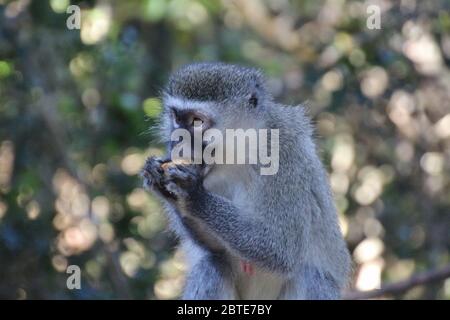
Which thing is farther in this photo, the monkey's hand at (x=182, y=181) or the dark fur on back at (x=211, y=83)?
the dark fur on back at (x=211, y=83)

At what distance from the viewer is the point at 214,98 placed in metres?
6.76

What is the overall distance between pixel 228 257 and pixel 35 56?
10.4 ft

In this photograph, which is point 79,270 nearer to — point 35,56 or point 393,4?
point 35,56

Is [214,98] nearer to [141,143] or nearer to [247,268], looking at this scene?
[247,268]

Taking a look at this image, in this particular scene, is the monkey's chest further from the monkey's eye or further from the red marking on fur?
the monkey's eye

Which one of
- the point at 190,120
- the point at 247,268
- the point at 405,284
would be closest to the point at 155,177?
the point at 190,120

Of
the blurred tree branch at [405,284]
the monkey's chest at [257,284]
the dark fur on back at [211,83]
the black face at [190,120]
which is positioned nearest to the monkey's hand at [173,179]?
the black face at [190,120]

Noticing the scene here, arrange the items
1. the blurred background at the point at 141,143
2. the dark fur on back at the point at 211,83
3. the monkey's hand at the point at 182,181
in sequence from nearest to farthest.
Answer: the monkey's hand at the point at 182,181, the dark fur on back at the point at 211,83, the blurred background at the point at 141,143

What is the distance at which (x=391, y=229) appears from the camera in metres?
10.3

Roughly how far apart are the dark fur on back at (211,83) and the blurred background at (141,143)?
880mm

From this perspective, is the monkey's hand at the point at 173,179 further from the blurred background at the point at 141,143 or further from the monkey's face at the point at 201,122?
the blurred background at the point at 141,143

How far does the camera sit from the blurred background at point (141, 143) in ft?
28.2

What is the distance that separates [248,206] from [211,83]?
93 centimetres
